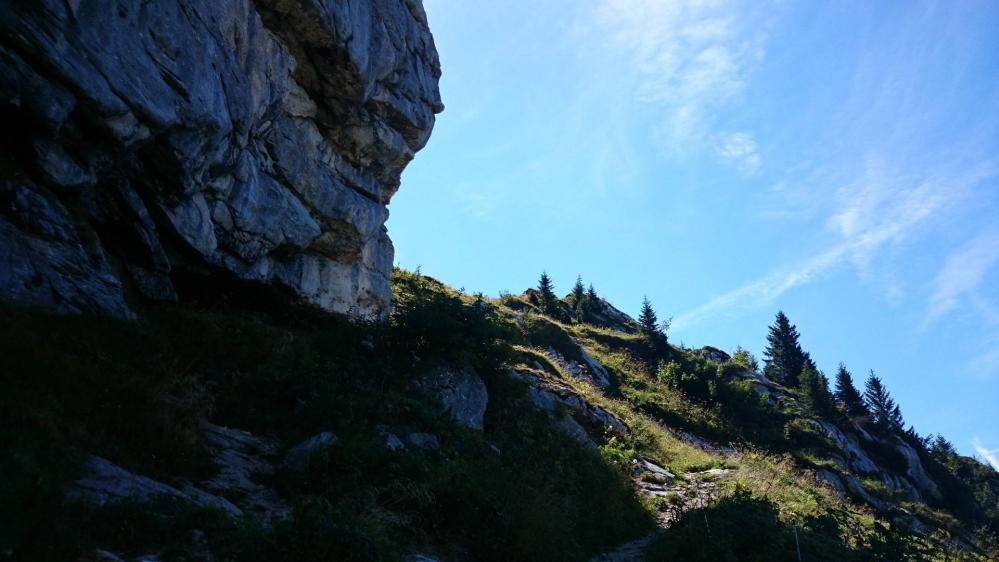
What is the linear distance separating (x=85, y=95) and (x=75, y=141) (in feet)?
4.28

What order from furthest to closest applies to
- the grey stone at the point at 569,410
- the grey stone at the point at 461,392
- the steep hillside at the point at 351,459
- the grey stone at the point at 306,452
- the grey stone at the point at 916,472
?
the grey stone at the point at 916,472 < the grey stone at the point at 569,410 < the grey stone at the point at 461,392 < the grey stone at the point at 306,452 < the steep hillside at the point at 351,459

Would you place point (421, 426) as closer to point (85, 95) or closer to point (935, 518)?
point (85, 95)

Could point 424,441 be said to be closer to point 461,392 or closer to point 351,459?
point 351,459

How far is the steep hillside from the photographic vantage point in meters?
6.45

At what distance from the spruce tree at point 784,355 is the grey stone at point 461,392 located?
5440 centimetres

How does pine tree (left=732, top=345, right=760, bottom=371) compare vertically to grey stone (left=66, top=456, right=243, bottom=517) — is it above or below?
above

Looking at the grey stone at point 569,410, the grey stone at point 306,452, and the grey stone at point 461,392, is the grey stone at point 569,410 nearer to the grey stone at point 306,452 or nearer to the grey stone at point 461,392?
the grey stone at point 461,392

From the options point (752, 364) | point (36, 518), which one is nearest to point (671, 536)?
point (36, 518)

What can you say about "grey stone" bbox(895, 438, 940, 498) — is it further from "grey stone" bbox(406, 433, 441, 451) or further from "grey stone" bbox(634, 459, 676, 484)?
"grey stone" bbox(406, 433, 441, 451)

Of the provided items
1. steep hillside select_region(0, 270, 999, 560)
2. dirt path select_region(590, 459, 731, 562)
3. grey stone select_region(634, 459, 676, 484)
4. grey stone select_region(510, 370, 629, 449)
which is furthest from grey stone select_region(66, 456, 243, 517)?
grey stone select_region(634, 459, 676, 484)

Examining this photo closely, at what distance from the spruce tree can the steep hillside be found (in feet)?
130

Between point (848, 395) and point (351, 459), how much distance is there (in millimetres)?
68239

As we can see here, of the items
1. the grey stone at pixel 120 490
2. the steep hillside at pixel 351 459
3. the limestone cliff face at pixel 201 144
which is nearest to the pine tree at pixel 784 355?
the steep hillside at pixel 351 459

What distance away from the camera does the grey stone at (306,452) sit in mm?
9555
